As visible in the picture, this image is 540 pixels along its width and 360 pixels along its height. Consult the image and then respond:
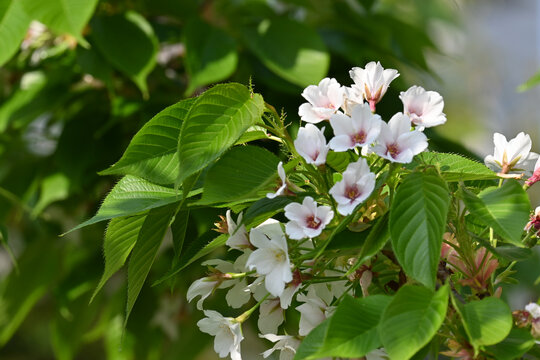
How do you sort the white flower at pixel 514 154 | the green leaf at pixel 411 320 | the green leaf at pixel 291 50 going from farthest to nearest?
1. the green leaf at pixel 291 50
2. the white flower at pixel 514 154
3. the green leaf at pixel 411 320

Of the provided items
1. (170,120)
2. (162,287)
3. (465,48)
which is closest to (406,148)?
(170,120)

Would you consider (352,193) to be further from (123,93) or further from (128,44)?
(123,93)

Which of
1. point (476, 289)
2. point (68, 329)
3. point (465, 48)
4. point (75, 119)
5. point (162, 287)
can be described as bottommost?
point (465, 48)

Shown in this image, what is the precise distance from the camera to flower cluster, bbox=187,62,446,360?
1.10 feet

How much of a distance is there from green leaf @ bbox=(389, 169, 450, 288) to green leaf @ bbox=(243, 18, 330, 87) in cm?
48

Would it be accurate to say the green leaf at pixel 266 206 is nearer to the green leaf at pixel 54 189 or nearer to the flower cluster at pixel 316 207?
the flower cluster at pixel 316 207

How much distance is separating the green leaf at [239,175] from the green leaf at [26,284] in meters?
0.70

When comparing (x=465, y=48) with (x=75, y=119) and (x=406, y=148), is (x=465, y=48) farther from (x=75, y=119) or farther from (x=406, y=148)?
(x=406, y=148)

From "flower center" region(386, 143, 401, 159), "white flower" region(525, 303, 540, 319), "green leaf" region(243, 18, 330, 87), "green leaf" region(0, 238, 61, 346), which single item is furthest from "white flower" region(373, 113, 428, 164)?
"green leaf" region(0, 238, 61, 346)

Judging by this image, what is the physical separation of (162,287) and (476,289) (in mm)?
589

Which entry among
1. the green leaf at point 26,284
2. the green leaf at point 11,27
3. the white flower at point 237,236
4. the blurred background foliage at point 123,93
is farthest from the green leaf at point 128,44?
the white flower at point 237,236

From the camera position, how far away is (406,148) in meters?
0.34

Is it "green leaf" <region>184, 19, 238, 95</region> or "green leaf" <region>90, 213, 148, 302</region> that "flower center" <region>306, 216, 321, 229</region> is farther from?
"green leaf" <region>184, 19, 238, 95</region>

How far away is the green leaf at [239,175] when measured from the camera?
0.34m
